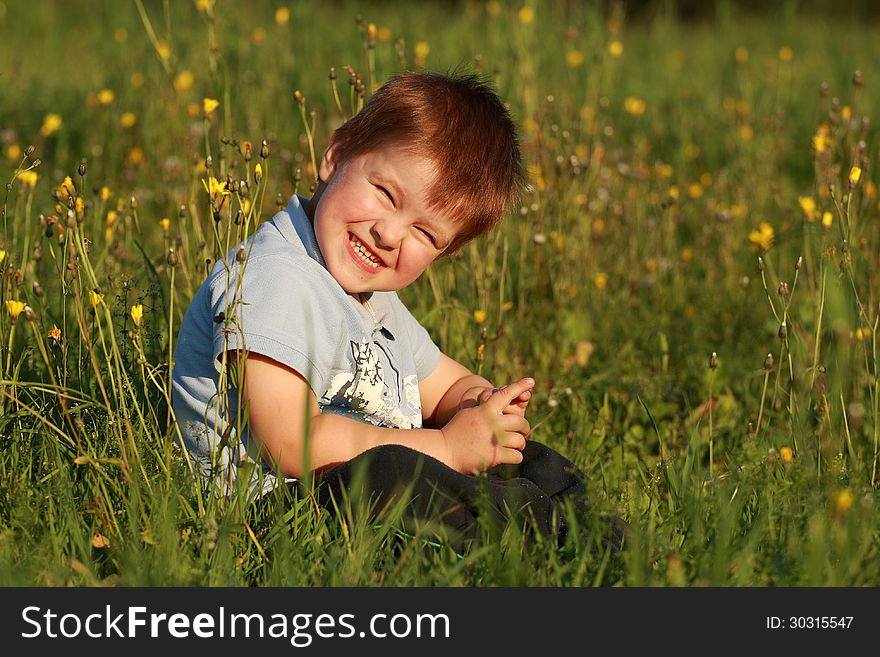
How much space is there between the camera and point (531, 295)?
3654mm

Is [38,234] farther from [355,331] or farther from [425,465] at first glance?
[425,465]

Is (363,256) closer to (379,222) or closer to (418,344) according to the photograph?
(379,222)

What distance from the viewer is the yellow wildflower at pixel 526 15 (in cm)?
455

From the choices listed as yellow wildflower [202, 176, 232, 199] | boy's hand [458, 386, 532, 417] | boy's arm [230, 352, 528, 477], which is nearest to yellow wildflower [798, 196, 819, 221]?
boy's hand [458, 386, 532, 417]

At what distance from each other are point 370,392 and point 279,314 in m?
0.31

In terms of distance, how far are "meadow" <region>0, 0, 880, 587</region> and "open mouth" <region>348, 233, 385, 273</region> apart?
0.69 feet

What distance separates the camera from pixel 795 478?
2209 mm

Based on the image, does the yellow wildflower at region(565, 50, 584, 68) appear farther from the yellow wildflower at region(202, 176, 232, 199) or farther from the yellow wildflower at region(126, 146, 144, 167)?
the yellow wildflower at region(202, 176, 232, 199)

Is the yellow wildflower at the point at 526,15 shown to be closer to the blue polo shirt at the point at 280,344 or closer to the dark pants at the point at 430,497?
the blue polo shirt at the point at 280,344

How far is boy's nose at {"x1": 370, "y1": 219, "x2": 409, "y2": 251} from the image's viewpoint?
227cm
